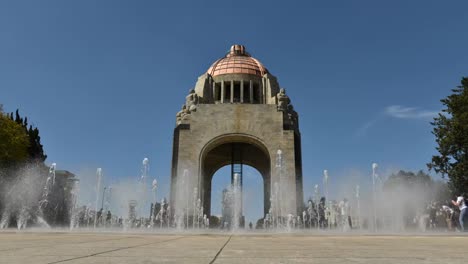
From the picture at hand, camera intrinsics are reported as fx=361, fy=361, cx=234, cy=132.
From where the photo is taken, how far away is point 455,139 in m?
22.7

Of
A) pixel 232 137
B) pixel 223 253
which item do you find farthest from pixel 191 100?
pixel 223 253

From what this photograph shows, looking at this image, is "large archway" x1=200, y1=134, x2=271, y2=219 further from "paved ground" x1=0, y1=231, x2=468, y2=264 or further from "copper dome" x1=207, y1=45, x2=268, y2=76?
"paved ground" x1=0, y1=231, x2=468, y2=264

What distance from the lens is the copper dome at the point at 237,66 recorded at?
2764 cm

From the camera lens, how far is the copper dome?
27.6 meters

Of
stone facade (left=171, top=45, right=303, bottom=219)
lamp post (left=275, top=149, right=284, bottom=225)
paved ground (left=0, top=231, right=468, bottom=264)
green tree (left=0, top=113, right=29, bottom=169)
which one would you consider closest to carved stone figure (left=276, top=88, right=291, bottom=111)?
stone facade (left=171, top=45, right=303, bottom=219)

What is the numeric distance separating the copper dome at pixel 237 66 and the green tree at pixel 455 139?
1310cm

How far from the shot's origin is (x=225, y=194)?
88.4 feet

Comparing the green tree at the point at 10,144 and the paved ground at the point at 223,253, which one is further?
the green tree at the point at 10,144

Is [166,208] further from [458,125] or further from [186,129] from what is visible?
[458,125]

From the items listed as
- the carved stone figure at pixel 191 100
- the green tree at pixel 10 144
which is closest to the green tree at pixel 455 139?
Answer: the carved stone figure at pixel 191 100

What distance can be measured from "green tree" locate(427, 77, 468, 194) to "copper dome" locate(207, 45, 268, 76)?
13104 mm

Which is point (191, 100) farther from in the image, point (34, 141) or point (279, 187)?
point (34, 141)

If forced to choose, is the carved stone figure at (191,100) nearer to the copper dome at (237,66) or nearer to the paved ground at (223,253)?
the copper dome at (237,66)

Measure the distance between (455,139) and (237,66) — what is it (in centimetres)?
1562
